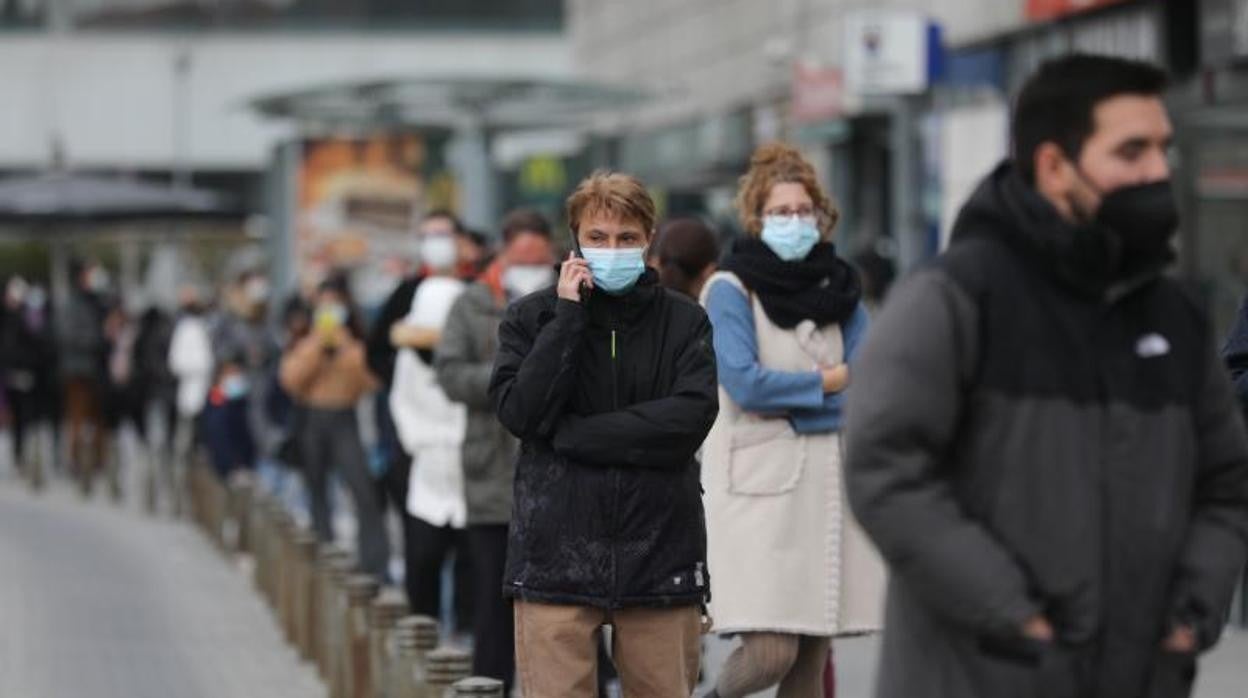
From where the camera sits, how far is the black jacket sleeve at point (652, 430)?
7.30 m

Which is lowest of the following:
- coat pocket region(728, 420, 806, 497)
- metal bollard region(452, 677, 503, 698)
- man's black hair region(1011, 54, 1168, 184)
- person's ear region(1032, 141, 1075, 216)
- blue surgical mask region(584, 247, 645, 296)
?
metal bollard region(452, 677, 503, 698)

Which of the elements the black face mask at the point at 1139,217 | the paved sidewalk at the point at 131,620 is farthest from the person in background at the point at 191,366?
the black face mask at the point at 1139,217

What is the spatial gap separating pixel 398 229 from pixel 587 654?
28.0 meters

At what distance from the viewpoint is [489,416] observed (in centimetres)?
1045

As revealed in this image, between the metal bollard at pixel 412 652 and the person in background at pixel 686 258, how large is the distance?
138 cm

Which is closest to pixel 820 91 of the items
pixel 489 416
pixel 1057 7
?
pixel 1057 7

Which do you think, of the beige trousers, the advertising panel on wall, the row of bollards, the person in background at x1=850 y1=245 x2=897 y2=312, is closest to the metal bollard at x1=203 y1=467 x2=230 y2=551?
the row of bollards

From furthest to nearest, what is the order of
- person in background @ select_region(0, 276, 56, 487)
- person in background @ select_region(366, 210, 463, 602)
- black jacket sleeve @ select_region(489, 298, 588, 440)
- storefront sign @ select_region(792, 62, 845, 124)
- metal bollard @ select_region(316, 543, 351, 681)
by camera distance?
1. person in background @ select_region(0, 276, 56, 487)
2. storefront sign @ select_region(792, 62, 845, 124)
3. person in background @ select_region(366, 210, 463, 602)
4. metal bollard @ select_region(316, 543, 351, 681)
5. black jacket sleeve @ select_region(489, 298, 588, 440)

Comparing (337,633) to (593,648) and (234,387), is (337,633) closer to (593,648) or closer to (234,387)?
(593,648)

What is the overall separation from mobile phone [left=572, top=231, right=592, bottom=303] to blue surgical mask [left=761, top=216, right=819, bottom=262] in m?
1.16

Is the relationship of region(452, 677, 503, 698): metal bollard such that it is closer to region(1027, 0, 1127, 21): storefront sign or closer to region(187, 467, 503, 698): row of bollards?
region(187, 467, 503, 698): row of bollards

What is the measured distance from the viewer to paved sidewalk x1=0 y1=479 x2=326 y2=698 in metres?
12.4

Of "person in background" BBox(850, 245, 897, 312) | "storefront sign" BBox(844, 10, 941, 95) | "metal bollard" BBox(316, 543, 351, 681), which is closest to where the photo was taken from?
"metal bollard" BBox(316, 543, 351, 681)

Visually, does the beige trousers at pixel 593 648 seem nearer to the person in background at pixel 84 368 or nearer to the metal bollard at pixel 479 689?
the metal bollard at pixel 479 689
